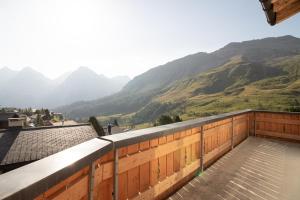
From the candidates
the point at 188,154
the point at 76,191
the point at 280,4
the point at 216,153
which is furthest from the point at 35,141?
the point at 280,4

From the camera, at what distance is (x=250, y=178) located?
18.0 feet

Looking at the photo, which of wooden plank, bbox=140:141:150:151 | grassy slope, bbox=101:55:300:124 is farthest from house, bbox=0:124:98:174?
grassy slope, bbox=101:55:300:124

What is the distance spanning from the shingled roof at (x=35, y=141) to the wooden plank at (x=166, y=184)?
17070 mm

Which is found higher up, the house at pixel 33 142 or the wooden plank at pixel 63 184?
the wooden plank at pixel 63 184

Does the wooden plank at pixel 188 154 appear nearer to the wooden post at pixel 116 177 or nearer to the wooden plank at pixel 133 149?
the wooden plank at pixel 133 149

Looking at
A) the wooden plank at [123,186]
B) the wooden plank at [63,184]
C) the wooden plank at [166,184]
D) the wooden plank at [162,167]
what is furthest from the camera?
the wooden plank at [162,167]

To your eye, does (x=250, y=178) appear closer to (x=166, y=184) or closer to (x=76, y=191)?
(x=166, y=184)

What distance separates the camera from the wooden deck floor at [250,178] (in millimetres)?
4590

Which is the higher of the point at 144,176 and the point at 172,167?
the point at 144,176

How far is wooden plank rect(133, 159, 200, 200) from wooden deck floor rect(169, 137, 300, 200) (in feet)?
0.77

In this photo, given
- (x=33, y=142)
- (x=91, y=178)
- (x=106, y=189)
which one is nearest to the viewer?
(x=91, y=178)

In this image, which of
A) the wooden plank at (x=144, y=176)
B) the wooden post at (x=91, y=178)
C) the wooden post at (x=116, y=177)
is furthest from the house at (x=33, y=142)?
the wooden post at (x=91, y=178)

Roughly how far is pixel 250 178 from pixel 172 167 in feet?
7.26

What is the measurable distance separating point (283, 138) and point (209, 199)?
7001mm
